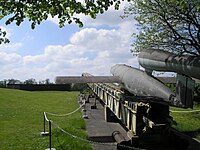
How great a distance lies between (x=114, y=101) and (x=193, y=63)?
14.9 feet

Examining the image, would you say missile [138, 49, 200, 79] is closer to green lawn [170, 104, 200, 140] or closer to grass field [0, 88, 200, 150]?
grass field [0, 88, 200, 150]

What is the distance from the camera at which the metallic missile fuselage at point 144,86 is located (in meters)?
8.52

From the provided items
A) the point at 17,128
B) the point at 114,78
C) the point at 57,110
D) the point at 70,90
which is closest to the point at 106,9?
the point at 114,78

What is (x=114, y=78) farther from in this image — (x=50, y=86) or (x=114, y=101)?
(x=50, y=86)

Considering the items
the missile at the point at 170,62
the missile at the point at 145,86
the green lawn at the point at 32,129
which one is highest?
the missile at the point at 170,62

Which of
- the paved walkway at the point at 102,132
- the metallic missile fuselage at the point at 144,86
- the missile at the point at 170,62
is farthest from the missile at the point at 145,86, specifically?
the paved walkway at the point at 102,132

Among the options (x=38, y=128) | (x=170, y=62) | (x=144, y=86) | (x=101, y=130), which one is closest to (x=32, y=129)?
(x=38, y=128)

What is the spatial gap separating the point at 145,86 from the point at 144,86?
0.07 meters

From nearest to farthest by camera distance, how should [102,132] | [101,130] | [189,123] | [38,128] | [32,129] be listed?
[102,132], [101,130], [32,129], [38,128], [189,123]

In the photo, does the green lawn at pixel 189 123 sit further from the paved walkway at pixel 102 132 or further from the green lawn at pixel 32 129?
the green lawn at pixel 32 129

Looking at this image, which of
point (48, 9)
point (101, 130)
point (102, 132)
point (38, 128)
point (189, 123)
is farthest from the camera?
point (189, 123)

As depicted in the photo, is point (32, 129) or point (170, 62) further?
point (32, 129)

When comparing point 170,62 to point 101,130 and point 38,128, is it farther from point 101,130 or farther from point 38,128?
point 38,128

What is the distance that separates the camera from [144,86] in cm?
962
